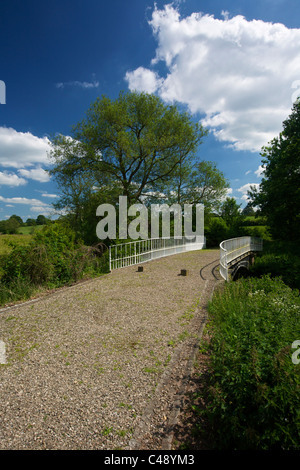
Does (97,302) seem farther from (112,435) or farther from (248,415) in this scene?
(248,415)

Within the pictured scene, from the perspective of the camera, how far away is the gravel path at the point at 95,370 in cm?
231

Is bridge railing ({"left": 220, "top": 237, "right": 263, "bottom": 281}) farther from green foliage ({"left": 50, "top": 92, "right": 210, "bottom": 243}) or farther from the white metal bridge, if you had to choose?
green foliage ({"left": 50, "top": 92, "right": 210, "bottom": 243})

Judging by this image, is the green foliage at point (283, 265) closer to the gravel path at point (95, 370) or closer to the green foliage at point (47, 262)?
the gravel path at point (95, 370)

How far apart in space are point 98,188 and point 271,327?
15297 millimetres

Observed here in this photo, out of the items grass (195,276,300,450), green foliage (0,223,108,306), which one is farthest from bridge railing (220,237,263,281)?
grass (195,276,300,450)

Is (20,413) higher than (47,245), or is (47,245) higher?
(47,245)

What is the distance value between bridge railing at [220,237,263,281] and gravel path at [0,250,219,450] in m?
3.67

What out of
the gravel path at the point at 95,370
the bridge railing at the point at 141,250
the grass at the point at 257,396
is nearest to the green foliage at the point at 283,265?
the bridge railing at the point at 141,250

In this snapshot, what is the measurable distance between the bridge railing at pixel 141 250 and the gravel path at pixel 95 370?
450 centimetres

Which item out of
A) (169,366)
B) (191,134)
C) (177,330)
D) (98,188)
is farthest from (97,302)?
(191,134)

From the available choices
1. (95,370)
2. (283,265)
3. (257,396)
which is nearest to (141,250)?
(283,265)

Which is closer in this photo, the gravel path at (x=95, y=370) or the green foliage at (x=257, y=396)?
the green foliage at (x=257, y=396)

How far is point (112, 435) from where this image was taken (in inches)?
89.4
